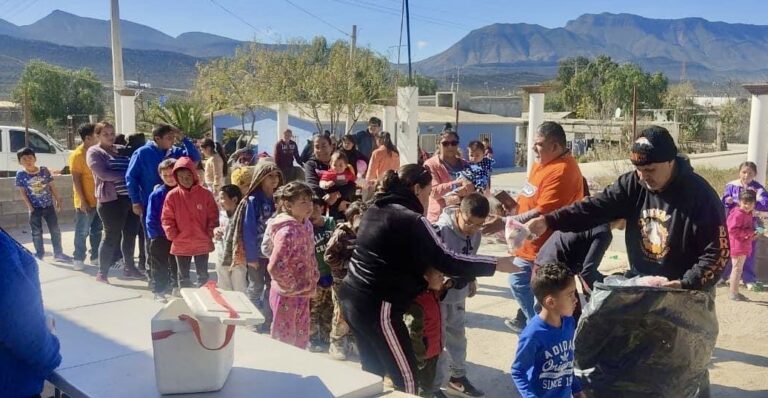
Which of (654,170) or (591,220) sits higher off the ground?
(654,170)

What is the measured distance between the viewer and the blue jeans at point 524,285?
16.8 ft

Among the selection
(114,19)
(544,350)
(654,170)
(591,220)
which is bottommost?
(544,350)

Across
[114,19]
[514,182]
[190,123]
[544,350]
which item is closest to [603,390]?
[544,350]

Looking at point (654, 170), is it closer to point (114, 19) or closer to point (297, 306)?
point (297, 306)

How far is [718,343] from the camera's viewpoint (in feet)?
19.1

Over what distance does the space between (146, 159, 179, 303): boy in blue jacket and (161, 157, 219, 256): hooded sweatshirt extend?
323 mm

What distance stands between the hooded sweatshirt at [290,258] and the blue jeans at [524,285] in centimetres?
160

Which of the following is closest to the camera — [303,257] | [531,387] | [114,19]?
[531,387]

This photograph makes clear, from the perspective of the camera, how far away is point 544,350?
3.38m

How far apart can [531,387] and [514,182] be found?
17409mm

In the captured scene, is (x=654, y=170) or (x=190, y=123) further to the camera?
(x=190, y=123)

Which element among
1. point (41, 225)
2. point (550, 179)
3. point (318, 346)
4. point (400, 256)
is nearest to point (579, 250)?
point (550, 179)

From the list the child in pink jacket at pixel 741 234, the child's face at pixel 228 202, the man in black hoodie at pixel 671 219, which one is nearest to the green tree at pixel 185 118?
the child's face at pixel 228 202

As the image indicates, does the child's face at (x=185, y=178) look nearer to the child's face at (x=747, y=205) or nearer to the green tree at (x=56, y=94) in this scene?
the child's face at (x=747, y=205)
